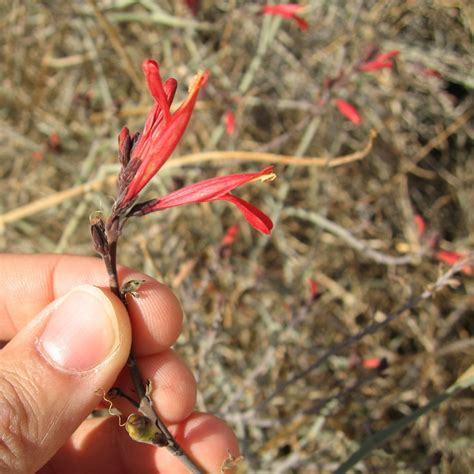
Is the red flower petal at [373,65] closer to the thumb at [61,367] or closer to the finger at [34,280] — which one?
the finger at [34,280]

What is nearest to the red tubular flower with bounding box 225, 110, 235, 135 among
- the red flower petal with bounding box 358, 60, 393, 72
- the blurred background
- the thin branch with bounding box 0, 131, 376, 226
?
the blurred background

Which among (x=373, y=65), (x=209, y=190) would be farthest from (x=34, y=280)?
(x=373, y=65)

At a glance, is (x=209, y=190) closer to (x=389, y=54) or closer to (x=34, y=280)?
(x=34, y=280)

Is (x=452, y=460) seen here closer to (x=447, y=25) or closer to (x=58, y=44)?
(x=447, y=25)

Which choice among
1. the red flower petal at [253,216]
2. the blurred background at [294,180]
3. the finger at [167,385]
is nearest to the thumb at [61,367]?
the finger at [167,385]

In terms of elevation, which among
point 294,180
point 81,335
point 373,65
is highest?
point 373,65

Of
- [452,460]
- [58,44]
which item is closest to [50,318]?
[452,460]

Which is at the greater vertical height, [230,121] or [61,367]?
[230,121]
